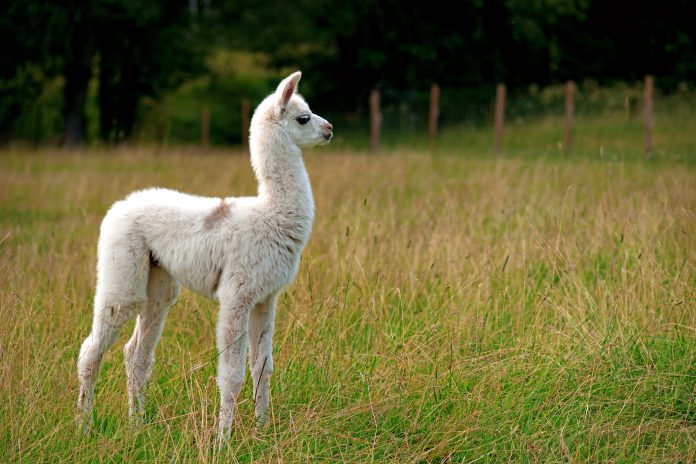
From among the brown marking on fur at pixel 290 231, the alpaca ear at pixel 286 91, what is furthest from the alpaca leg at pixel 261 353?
the alpaca ear at pixel 286 91

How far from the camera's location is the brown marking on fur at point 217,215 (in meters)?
4.06


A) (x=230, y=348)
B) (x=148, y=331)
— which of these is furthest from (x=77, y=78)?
(x=230, y=348)

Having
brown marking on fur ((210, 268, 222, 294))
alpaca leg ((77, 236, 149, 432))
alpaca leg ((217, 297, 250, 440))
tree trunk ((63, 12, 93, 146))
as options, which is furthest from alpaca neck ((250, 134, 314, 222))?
tree trunk ((63, 12, 93, 146))

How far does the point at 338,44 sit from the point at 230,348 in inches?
920

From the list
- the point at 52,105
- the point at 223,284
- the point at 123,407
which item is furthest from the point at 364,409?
the point at 52,105

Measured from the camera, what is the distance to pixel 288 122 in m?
4.13

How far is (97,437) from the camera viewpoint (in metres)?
3.99

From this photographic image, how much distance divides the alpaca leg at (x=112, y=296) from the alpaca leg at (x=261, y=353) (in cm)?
57

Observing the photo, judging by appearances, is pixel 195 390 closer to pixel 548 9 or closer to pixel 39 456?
pixel 39 456

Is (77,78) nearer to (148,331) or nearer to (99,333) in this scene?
(148,331)

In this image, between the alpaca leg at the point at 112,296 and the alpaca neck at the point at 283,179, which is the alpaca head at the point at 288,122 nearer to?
the alpaca neck at the point at 283,179

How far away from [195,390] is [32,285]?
1.96 meters

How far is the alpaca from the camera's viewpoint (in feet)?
13.1

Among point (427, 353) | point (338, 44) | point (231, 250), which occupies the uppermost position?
point (338, 44)
